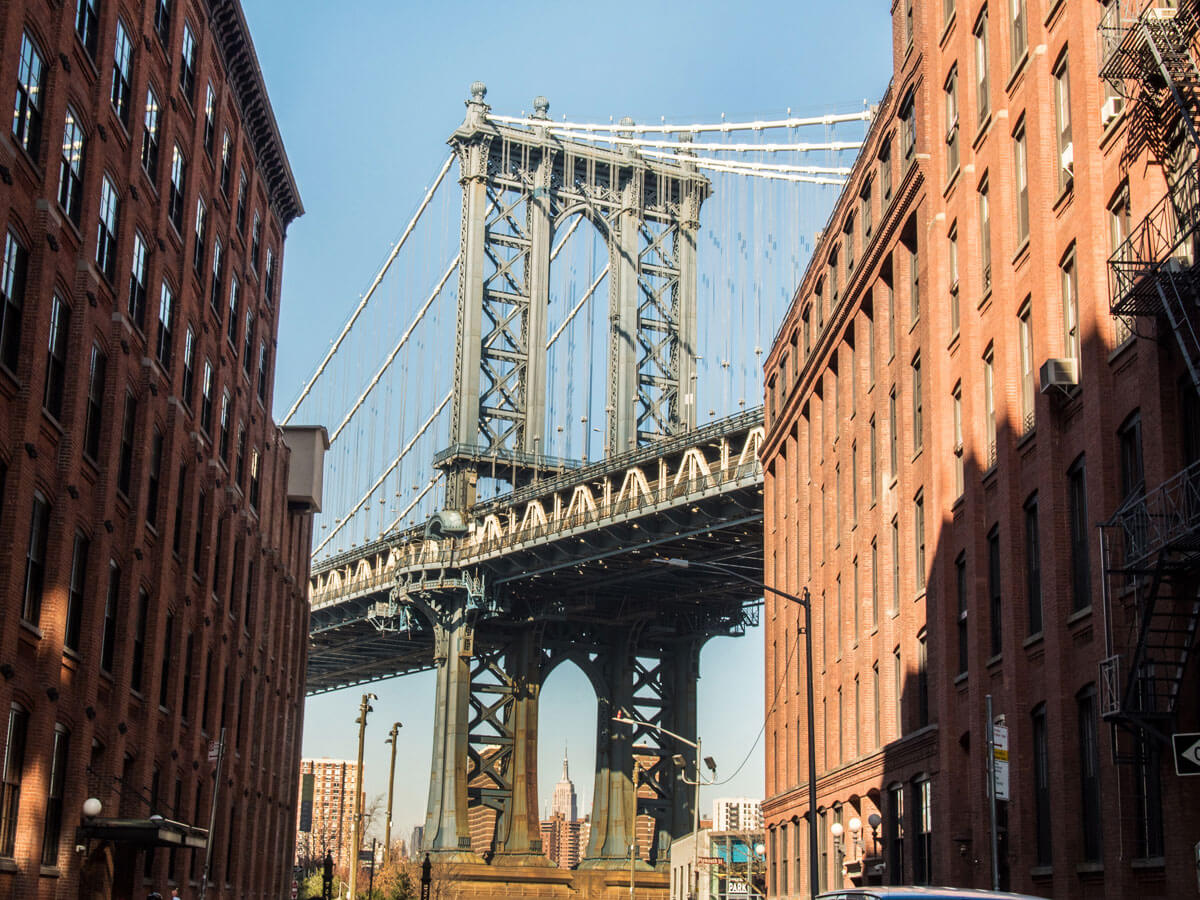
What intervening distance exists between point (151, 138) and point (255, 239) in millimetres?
15402

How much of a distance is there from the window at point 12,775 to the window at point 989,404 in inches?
735

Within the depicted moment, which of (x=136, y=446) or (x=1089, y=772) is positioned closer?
(x=1089, y=772)

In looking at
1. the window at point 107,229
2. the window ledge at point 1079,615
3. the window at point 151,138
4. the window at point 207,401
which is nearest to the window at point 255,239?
the window at point 207,401

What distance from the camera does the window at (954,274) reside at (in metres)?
35.9

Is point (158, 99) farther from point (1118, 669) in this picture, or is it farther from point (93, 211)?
point (1118, 669)

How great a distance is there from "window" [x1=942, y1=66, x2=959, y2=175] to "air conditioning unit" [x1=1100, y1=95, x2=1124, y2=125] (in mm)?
8976

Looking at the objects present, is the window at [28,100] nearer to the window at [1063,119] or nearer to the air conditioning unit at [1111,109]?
the air conditioning unit at [1111,109]

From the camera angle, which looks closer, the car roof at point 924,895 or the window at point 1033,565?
the car roof at point 924,895

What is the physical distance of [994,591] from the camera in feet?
106

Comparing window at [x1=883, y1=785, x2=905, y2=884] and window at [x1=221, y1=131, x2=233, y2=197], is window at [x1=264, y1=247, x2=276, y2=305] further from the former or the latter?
window at [x1=883, y1=785, x2=905, y2=884]

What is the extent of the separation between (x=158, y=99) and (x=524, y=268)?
61288mm

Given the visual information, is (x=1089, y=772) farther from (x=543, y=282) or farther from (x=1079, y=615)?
(x=543, y=282)

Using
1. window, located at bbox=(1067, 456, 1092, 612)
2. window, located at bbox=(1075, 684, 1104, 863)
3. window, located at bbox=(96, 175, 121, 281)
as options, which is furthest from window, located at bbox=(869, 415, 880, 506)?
window, located at bbox=(96, 175, 121, 281)

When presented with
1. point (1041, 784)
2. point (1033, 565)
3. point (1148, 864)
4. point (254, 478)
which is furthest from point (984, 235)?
point (254, 478)
